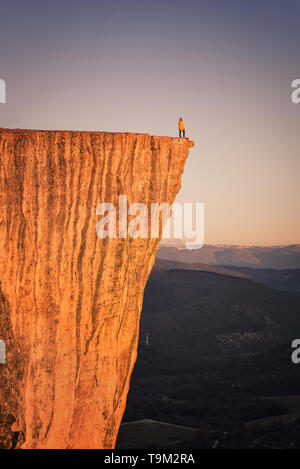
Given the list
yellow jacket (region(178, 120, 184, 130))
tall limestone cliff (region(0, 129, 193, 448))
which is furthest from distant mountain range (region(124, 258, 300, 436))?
yellow jacket (region(178, 120, 184, 130))

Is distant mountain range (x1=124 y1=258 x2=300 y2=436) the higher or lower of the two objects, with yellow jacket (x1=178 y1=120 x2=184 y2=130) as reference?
lower

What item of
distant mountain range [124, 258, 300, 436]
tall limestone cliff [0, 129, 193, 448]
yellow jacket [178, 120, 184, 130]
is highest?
yellow jacket [178, 120, 184, 130]

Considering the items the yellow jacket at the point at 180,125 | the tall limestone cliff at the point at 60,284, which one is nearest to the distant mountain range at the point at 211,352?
the tall limestone cliff at the point at 60,284

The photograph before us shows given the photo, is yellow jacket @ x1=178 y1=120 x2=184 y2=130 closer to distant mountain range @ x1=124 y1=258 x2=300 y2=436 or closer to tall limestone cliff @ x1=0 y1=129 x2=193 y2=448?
tall limestone cliff @ x1=0 y1=129 x2=193 y2=448

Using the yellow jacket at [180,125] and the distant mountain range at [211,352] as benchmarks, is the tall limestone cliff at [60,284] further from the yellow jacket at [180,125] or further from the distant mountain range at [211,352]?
the distant mountain range at [211,352]

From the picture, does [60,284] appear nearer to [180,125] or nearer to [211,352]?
[180,125]

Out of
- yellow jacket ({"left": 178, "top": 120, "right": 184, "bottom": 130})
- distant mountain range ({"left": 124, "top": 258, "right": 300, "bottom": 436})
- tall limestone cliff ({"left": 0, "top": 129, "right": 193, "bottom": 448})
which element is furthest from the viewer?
distant mountain range ({"left": 124, "top": 258, "right": 300, "bottom": 436})

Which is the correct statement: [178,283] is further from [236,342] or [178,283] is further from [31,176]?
[31,176]

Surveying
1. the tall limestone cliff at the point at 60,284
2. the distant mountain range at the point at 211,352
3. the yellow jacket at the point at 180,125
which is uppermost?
the yellow jacket at the point at 180,125

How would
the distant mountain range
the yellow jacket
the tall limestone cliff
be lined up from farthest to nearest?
the distant mountain range → the yellow jacket → the tall limestone cliff

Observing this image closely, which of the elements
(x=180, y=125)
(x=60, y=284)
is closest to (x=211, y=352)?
(x=180, y=125)
